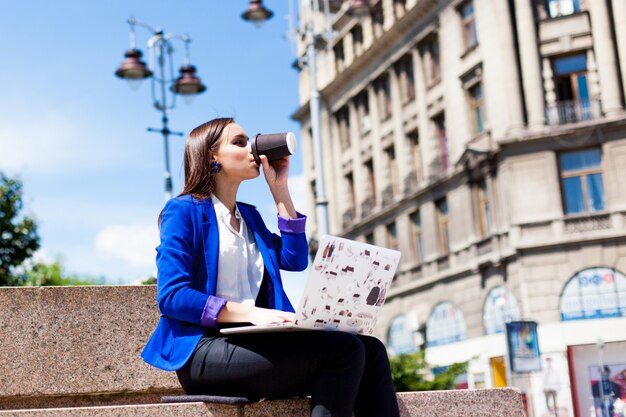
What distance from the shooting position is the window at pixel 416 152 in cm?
3669

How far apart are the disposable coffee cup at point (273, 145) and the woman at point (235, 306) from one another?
33 mm

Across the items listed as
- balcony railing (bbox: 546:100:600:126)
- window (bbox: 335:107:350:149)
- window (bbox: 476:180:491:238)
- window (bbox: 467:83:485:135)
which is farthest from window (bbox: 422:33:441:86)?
window (bbox: 335:107:350:149)

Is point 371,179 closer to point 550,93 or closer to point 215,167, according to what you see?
point 550,93

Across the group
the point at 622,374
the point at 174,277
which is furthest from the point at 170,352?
the point at 622,374

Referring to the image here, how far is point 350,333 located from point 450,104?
30544mm

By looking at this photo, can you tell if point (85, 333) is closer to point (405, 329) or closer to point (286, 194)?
point (286, 194)

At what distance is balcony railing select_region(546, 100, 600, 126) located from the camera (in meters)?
29.4

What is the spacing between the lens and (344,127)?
44.0 m

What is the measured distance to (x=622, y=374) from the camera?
53.1 ft

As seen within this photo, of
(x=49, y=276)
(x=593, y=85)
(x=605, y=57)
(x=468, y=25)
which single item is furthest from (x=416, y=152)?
(x=49, y=276)

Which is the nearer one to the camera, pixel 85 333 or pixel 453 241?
pixel 85 333

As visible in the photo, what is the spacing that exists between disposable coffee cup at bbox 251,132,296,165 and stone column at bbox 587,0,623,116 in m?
26.4

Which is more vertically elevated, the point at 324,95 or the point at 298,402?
the point at 324,95

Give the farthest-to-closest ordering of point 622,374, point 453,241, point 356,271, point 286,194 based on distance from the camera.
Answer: point 453,241
point 622,374
point 286,194
point 356,271
